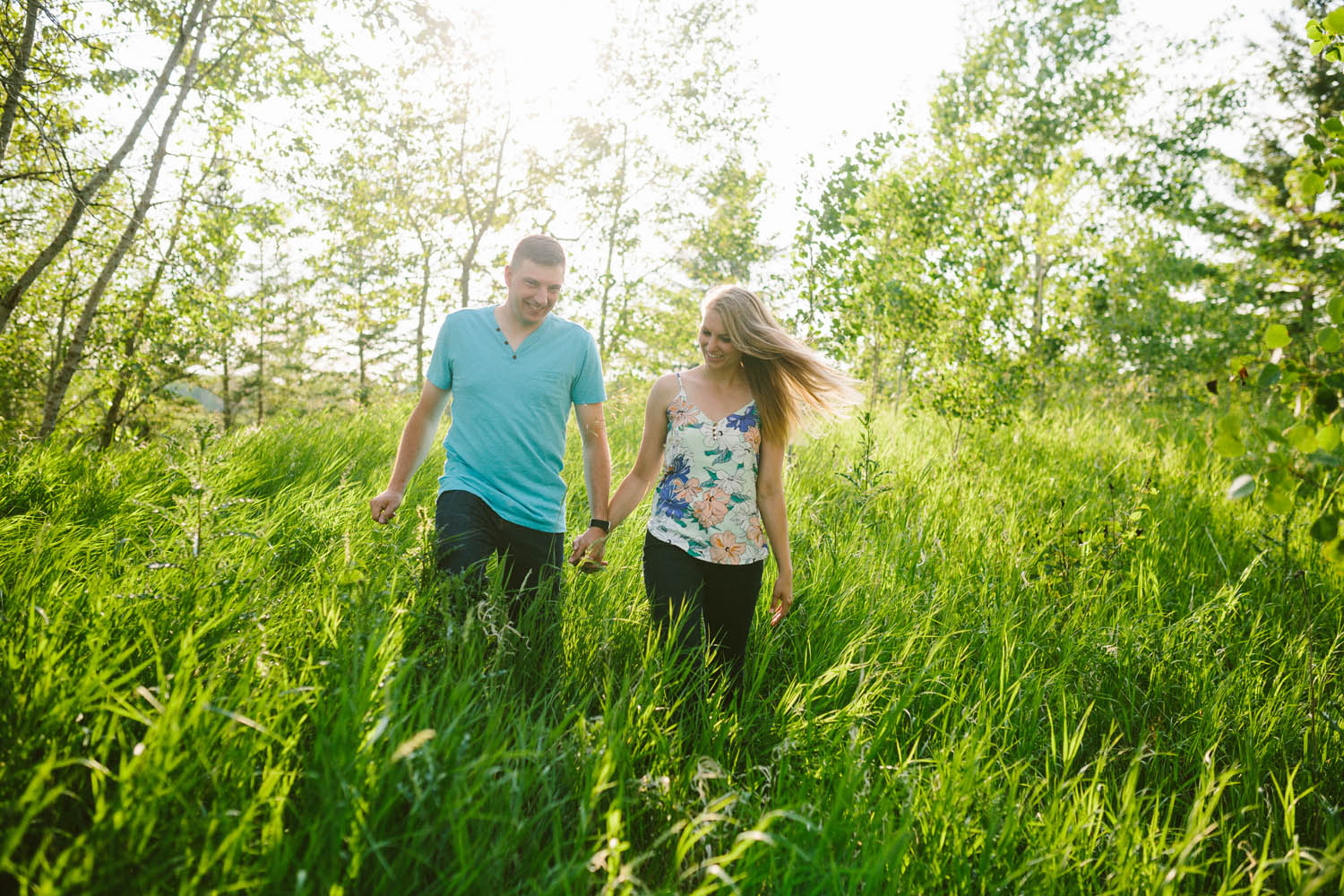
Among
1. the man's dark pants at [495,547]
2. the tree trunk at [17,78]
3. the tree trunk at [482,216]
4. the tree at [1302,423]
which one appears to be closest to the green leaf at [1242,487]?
the tree at [1302,423]

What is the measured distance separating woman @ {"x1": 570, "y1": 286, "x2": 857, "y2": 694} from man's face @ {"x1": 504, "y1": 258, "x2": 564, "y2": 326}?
697mm

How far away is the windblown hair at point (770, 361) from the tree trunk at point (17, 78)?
14.8 feet

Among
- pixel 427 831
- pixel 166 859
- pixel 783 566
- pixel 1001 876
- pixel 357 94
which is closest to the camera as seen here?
pixel 166 859

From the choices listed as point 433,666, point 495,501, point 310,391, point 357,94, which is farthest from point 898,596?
point 310,391

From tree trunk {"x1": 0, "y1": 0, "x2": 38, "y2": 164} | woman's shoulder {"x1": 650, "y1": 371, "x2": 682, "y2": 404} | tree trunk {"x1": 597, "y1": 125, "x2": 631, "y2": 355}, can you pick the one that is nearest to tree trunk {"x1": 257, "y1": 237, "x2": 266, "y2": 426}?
tree trunk {"x1": 597, "y1": 125, "x2": 631, "y2": 355}

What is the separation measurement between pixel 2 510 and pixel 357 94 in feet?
21.2

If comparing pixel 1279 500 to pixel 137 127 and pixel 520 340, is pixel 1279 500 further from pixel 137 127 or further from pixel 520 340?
pixel 137 127

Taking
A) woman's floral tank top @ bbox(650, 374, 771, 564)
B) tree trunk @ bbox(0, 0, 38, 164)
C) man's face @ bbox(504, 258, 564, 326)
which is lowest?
woman's floral tank top @ bbox(650, 374, 771, 564)

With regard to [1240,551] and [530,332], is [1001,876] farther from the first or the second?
[1240,551]

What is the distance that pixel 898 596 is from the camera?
3.70m

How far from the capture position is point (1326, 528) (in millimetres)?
1313

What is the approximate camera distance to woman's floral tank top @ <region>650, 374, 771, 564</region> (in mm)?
3014

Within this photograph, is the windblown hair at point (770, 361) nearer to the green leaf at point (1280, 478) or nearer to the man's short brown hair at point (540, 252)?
the man's short brown hair at point (540, 252)

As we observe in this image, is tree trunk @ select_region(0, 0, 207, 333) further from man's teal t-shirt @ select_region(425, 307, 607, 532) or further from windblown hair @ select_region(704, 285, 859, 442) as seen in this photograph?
windblown hair @ select_region(704, 285, 859, 442)
